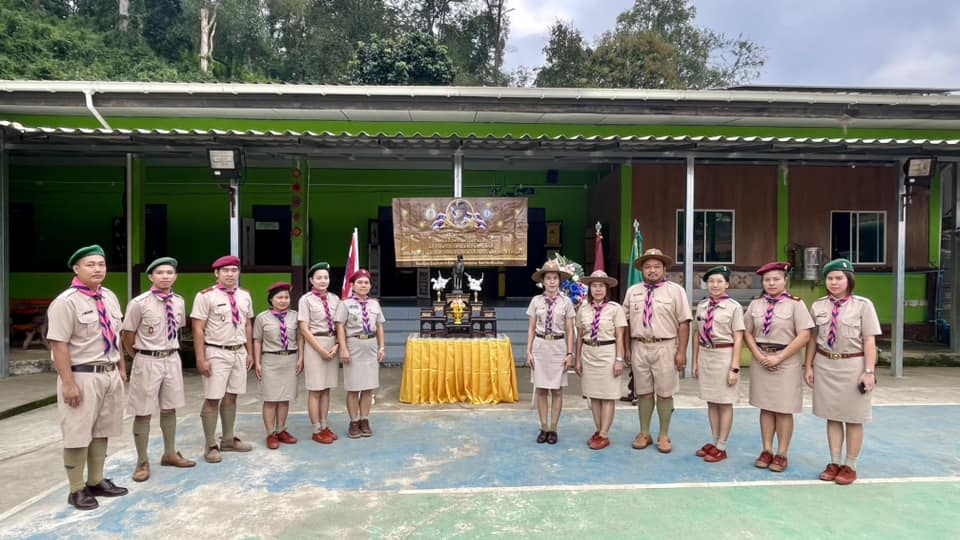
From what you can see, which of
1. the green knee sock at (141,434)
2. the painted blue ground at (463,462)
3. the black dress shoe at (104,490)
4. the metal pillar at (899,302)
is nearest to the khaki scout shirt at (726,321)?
the painted blue ground at (463,462)

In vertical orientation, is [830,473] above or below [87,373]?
below

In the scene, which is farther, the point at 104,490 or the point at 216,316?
the point at 216,316

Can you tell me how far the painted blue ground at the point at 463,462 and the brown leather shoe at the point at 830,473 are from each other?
118 mm

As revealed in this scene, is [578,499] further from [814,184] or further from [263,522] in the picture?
[814,184]

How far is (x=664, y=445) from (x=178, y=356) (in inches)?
156

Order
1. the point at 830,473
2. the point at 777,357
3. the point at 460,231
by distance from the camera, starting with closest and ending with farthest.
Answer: the point at 830,473 → the point at 777,357 → the point at 460,231

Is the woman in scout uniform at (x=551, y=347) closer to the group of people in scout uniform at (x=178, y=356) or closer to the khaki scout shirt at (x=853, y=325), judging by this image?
the group of people in scout uniform at (x=178, y=356)

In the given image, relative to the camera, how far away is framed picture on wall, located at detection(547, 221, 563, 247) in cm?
1272

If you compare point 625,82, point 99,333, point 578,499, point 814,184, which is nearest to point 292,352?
point 99,333

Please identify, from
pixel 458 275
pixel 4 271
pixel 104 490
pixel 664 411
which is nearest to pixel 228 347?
pixel 104 490

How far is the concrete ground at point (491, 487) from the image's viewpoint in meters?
3.50

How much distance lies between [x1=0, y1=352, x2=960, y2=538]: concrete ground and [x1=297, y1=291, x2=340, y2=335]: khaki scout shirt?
3.32 feet

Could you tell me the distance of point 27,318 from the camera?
9453mm

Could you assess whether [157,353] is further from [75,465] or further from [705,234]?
[705,234]
